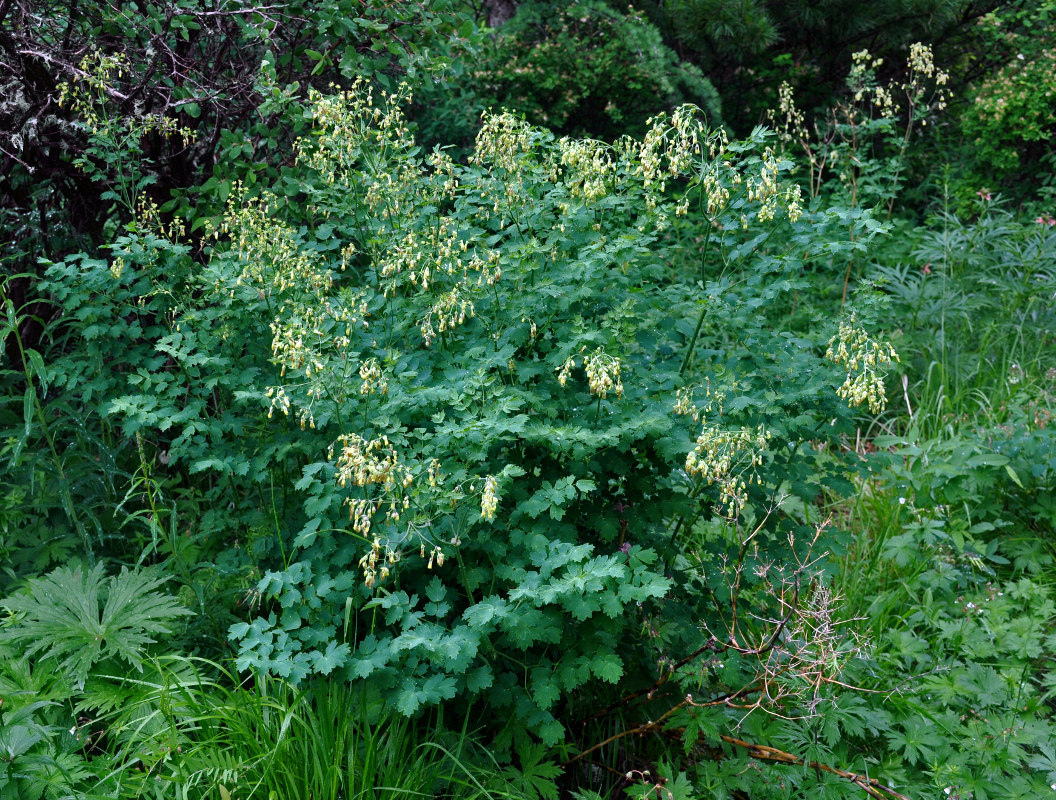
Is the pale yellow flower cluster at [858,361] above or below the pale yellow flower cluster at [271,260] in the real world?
below

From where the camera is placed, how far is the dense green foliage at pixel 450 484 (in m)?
2.62

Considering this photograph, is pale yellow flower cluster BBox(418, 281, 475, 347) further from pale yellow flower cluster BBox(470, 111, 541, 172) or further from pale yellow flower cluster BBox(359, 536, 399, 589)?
pale yellow flower cluster BBox(359, 536, 399, 589)

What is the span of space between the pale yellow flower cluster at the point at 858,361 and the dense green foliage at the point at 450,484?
19mm

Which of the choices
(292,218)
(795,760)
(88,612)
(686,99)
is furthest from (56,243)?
(686,99)

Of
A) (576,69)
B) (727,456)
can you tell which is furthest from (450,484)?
(576,69)

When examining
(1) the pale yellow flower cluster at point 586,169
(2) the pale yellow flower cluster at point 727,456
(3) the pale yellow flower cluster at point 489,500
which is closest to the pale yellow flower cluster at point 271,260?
(1) the pale yellow flower cluster at point 586,169

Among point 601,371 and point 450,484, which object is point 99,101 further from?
point 601,371

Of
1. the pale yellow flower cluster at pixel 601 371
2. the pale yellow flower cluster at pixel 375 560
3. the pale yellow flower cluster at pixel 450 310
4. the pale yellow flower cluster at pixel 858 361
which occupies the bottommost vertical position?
the pale yellow flower cluster at pixel 375 560

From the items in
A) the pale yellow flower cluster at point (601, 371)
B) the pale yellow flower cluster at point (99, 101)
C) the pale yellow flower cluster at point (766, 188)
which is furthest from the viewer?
the pale yellow flower cluster at point (99, 101)

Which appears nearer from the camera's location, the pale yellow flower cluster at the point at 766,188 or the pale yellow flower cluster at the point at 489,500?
the pale yellow flower cluster at the point at 489,500

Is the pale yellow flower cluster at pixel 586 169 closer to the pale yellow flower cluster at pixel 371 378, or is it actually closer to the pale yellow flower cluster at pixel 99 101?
the pale yellow flower cluster at pixel 371 378

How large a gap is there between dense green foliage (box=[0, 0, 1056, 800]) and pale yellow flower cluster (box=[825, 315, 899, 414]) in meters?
0.02

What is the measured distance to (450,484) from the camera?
2615 mm

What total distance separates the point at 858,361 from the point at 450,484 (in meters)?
1.46
